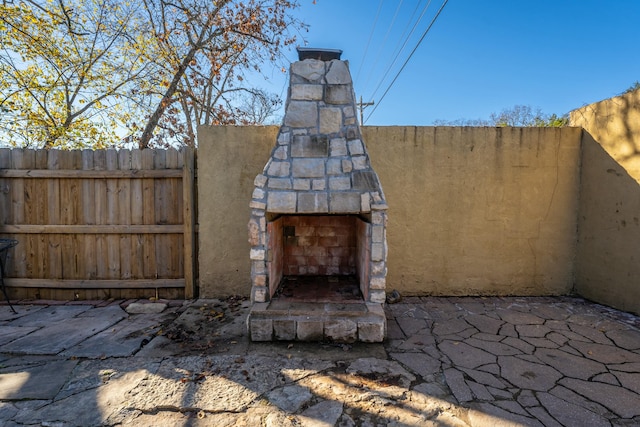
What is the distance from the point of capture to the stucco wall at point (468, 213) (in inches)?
166

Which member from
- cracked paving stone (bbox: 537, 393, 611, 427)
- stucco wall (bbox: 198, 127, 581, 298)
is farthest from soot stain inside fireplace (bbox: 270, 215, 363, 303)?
cracked paving stone (bbox: 537, 393, 611, 427)

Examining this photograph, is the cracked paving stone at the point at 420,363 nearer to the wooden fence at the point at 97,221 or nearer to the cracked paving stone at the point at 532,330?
the cracked paving stone at the point at 532,330

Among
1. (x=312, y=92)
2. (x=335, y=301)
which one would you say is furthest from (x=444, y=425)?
(x=312, y=92)

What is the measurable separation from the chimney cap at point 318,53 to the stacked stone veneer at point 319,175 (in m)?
0.08

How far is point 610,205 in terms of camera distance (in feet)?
12.7

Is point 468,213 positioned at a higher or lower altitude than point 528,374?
higher

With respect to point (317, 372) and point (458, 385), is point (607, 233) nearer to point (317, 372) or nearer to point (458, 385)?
point (458, 385)

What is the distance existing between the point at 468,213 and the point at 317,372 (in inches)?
125

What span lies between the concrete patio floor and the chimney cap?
311cm

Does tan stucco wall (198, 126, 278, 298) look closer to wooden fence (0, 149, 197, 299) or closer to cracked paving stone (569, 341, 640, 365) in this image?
wooden fence (0, 149, 197, 299)

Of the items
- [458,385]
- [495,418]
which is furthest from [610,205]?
[495,418]

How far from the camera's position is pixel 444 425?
1857 mm

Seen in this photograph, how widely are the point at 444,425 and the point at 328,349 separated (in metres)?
1.19

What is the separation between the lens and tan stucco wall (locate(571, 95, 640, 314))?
3615 mm
